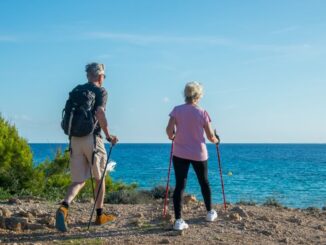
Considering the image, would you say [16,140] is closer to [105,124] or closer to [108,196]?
[108,196]

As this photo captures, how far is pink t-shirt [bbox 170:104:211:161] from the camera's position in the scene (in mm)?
7875

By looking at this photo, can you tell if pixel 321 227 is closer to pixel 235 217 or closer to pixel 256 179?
pixel 235 217

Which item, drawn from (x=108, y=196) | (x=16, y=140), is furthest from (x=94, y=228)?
(x=16, y=140)

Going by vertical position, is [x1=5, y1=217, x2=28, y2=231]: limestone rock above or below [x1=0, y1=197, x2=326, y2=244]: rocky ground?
above

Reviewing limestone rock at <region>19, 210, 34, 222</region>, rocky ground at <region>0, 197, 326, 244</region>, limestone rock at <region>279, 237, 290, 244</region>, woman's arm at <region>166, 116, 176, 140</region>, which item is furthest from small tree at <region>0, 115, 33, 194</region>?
limestone rock at <region>279, 237, 290, 244</region>

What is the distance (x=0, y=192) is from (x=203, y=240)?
→ 282 inches

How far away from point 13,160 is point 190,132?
31.9 feet

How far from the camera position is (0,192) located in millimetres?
13242

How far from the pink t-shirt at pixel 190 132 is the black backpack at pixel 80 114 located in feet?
3.89

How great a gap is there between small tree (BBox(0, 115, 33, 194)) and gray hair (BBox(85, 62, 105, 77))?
25.0 ft

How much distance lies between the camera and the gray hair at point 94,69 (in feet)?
25.9

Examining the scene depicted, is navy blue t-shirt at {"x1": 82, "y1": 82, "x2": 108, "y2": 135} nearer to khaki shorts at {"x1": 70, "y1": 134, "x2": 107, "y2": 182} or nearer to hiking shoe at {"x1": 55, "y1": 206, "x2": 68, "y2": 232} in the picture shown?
khaki shorts at {"x1": 70, "y1": 134, "x2": 107, "y2": 182}

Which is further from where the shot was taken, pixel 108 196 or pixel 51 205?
pixel 108 196

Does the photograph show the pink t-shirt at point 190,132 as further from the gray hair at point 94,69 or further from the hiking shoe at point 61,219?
the hiking shoe at point 61,219
